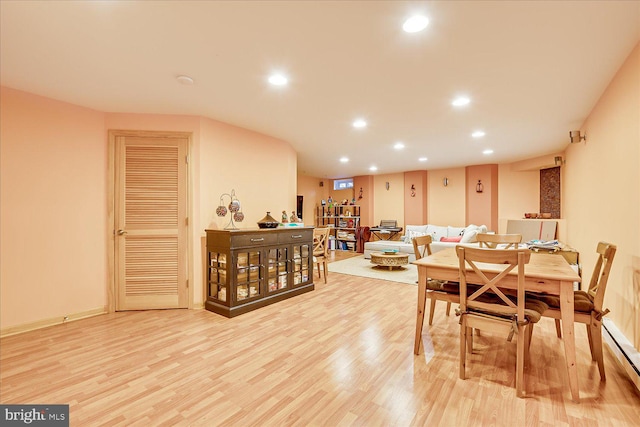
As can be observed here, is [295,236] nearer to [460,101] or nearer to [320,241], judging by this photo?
[320,241]

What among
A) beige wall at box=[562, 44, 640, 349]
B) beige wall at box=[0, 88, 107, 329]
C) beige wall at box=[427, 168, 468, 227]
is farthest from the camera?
beige wall at box=[427, 168, 468, 227]

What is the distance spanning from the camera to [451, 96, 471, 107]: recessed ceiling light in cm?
291

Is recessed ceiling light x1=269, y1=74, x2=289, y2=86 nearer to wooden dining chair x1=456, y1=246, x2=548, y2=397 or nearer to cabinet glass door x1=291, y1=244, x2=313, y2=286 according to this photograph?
wooden dining chair x1=456, y1=246, x2=548, y2=397

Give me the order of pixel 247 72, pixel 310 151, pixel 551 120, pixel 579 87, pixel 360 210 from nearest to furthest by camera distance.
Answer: pixel 247 72 → pixel 579 87 → pixel 551 120 → pixel 310 151 → pixel 360 210

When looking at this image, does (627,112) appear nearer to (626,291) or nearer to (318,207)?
(626,291)

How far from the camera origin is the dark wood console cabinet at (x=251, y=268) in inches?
125

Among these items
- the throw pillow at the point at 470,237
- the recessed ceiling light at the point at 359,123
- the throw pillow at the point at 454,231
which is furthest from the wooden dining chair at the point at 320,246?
the throw pillow at the point at 454,231

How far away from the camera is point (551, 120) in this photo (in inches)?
141

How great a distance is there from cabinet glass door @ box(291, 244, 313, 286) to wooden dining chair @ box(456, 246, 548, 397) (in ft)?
7.83

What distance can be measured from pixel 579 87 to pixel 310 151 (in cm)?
387

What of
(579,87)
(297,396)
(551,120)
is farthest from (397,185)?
(297,396)

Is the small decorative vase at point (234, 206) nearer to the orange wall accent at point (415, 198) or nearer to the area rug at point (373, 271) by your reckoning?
the area rug at point (373, 271)

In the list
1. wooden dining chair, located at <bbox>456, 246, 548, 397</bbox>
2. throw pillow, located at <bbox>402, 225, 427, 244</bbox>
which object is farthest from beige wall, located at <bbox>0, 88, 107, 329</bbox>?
throw pillow, located at <bbox>402, 225, 427, 244</bbox>

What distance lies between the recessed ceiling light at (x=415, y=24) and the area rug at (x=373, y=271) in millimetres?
3780
